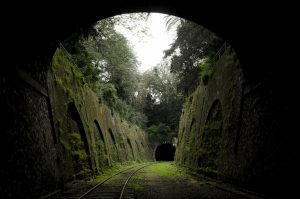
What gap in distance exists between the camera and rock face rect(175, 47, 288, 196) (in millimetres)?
8664

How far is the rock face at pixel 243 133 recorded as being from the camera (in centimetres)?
866

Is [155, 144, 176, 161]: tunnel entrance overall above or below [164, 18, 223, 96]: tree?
below

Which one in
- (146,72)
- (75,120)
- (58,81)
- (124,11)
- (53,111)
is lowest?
(53,111)

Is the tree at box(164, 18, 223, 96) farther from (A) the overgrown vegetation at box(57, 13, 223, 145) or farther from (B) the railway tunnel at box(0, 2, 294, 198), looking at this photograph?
(B) the railway tunnel at box(0, 2, 294, 198)

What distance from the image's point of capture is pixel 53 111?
39.4ft

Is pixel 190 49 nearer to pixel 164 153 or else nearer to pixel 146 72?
pixel 146 72

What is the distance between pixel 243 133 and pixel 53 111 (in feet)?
22.2

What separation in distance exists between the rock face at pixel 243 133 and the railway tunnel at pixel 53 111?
0.09 feet

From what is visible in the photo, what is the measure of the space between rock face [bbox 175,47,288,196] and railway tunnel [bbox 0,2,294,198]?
0.09 ft

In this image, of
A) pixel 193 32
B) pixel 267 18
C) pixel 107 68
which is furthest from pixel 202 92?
pixel 107 68

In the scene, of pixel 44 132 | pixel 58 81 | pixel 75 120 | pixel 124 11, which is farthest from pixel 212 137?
pixel 44 132

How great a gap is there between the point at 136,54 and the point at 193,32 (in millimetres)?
26476

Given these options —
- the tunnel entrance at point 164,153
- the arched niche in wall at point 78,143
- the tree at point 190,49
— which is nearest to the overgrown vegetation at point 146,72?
the tree at point 190,49

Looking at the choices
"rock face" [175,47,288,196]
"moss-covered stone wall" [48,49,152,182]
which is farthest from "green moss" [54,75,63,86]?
"rock face" [175,47,288,196]
